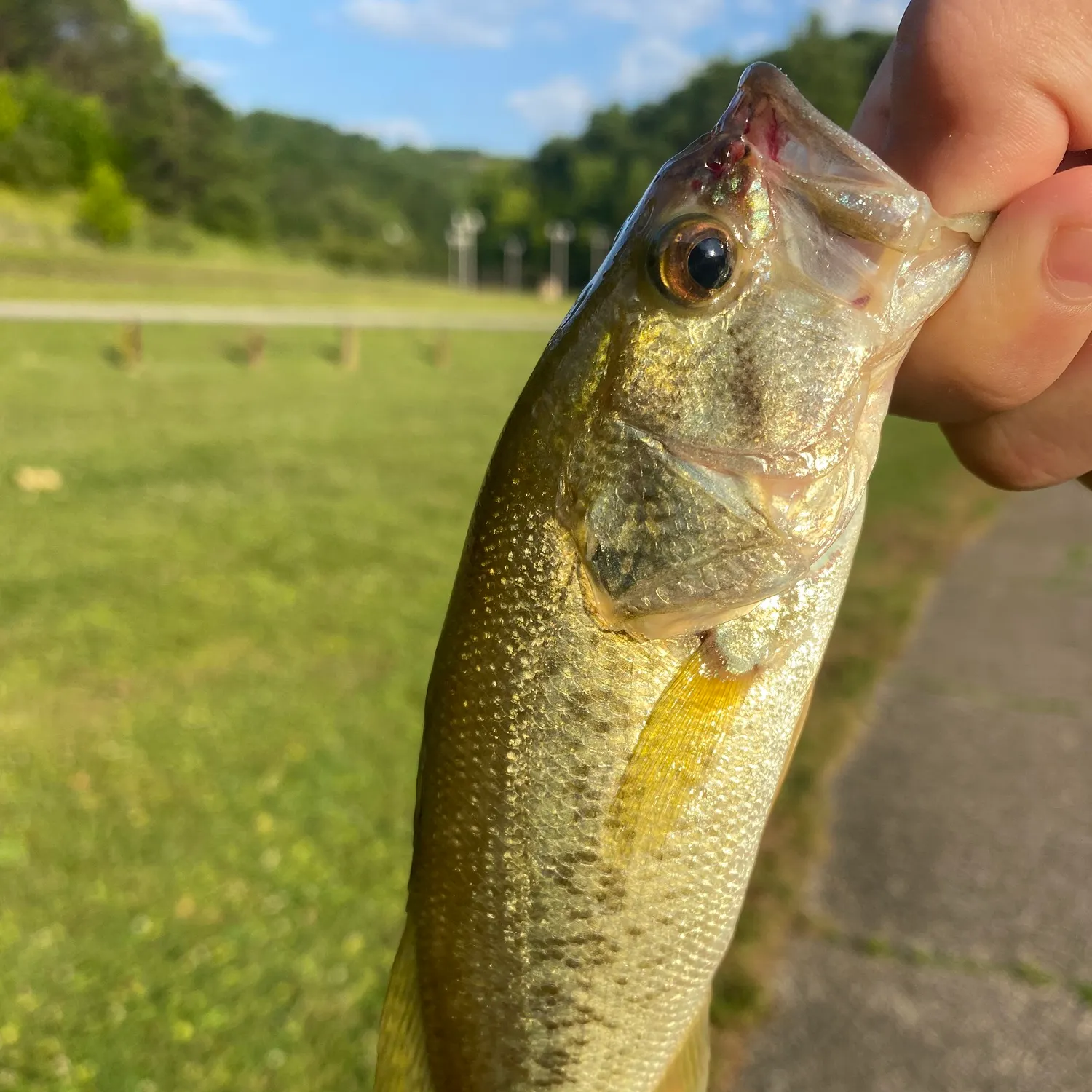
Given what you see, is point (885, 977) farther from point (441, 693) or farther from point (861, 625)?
point (861, 625)

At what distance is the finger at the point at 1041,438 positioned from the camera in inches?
64.2

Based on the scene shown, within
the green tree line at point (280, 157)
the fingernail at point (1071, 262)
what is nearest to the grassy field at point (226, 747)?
the fingernail at point (1071, 262)

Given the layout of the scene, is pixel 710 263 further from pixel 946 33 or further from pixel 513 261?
pixel 513 261

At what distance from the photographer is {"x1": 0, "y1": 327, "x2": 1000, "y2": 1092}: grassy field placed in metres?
3.34

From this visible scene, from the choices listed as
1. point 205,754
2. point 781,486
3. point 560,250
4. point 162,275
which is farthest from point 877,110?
point 560,250

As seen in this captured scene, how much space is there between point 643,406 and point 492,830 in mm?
688

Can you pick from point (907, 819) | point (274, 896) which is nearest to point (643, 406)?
point (274, 896)

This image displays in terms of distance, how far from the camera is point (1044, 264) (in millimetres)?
1367

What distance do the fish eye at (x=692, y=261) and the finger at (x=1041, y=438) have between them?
0.63 m

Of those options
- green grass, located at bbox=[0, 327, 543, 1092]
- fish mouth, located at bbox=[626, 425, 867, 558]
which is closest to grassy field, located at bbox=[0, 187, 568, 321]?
green grass, located at bbox=[0, 327, 543, 1092]

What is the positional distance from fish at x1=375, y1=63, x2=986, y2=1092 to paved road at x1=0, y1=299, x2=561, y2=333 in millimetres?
16511

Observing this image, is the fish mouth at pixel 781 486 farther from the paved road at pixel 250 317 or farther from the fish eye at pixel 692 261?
the paved road at pixel 250 317

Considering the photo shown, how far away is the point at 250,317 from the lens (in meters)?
23.4

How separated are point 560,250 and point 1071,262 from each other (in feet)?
282
